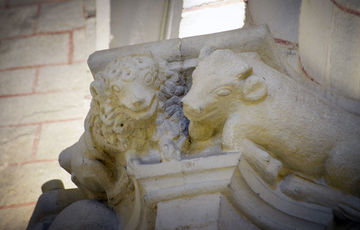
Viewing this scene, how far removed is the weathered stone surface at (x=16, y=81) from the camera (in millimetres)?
3143

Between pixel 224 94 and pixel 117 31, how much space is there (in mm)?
1706

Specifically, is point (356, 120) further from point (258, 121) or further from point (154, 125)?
point (154, 125)

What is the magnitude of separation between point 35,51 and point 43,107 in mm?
507

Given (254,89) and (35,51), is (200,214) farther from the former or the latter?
(35,51)

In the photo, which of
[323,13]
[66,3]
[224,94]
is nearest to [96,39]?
[66,3]

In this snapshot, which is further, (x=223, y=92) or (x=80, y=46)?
(x=80, y=46)

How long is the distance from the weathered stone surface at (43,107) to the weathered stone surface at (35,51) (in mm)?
305

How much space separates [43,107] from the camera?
3029 mm

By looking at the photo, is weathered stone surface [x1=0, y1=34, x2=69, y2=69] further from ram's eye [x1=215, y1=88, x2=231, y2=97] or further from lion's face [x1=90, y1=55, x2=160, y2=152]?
ram's eye [x1=215, y1=88, x2=231, y2=97]

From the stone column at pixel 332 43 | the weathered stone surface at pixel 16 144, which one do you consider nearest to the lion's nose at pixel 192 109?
the stone column at pixel 332 43

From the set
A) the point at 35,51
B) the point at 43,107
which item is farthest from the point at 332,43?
the point at 35,51

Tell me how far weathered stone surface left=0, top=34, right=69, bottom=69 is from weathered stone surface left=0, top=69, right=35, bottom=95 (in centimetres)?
7

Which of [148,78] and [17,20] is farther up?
[148,78]

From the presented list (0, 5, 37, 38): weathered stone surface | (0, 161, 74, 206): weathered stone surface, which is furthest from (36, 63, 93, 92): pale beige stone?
(0, 161, 74, 206): weathered stone surface
